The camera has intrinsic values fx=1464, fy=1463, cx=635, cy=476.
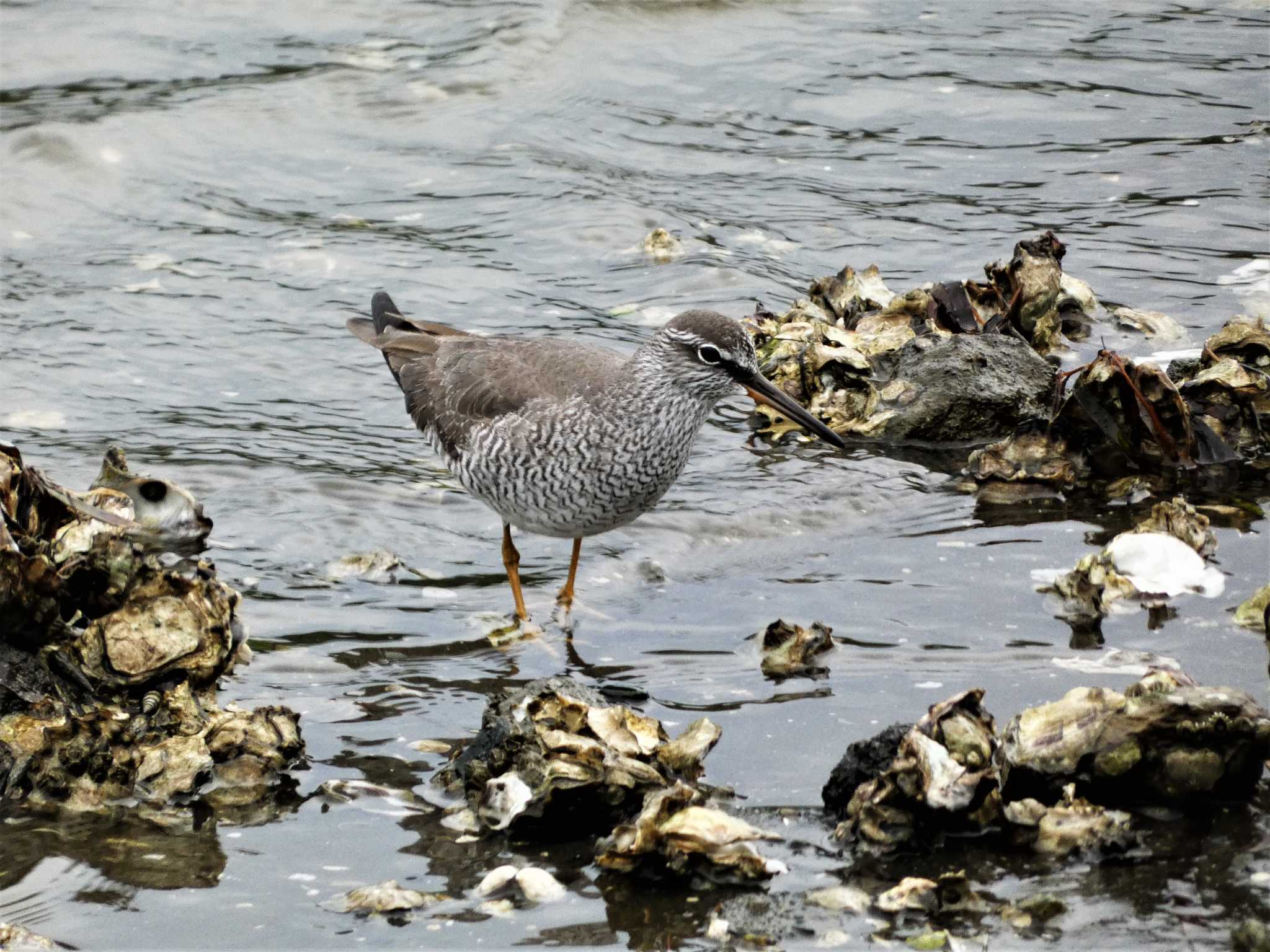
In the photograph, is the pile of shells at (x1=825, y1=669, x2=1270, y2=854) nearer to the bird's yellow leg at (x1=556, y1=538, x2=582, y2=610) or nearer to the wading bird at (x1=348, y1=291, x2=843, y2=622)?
the wading bird at (x1=348, y1=291, x2=843, y2=622)

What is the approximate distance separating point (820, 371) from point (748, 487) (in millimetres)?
1008

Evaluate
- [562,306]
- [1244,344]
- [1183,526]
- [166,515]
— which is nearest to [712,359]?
[1183,526]

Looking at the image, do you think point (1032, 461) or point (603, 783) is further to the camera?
point (1032, 461)

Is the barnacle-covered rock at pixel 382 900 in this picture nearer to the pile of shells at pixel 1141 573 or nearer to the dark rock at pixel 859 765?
the dark rock at pixel 859 765

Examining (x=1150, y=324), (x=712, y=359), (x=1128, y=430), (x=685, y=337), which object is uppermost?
(x=685, y=337)

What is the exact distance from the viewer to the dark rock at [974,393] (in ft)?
27.7

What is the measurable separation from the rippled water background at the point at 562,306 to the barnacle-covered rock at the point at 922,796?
0.13 metres

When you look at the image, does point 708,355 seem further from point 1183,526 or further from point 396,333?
point 396,333

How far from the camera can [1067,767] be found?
15.2 ft

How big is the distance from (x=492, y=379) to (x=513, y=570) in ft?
3.24

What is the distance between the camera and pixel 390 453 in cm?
891

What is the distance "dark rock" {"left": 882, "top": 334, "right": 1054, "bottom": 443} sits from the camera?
8445mm

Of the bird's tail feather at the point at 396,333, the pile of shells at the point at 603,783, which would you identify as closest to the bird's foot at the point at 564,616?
the pile of shells at the point at 603,783

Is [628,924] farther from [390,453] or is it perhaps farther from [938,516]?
[390,453]
